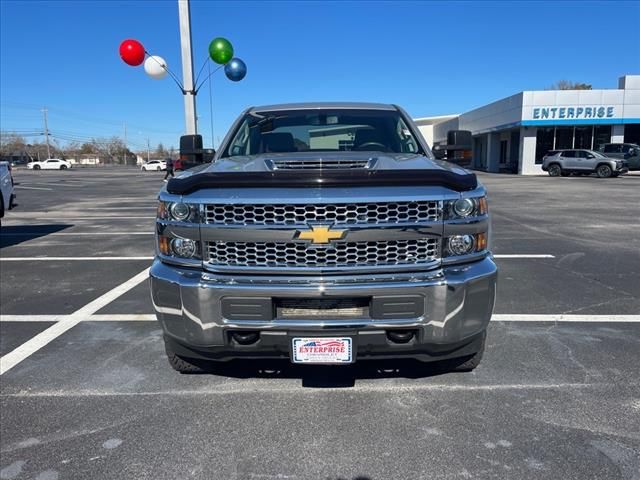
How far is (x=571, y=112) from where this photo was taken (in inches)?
1395

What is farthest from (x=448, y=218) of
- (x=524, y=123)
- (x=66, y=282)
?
(x=524, y=123)

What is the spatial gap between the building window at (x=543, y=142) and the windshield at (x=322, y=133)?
36.2 m

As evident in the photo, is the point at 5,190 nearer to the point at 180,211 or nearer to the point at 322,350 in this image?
the point at 180,211

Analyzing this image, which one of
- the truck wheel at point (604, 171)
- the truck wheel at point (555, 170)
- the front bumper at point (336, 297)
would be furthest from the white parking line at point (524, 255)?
the truck wheel at point (555, 170)

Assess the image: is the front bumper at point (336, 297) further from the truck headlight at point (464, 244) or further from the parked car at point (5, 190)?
the parked car at point (5, 190)

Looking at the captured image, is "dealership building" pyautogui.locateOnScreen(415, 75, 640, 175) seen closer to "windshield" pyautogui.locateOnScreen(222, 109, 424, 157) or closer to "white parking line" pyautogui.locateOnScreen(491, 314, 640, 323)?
"white parking line" pyautogui.locateOnScreen(491, 314, 640, 323)

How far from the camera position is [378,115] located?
15.4 feet

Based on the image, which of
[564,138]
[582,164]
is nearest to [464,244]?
[582,164]

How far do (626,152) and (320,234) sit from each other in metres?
35.7

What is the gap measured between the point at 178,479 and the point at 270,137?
111 inches

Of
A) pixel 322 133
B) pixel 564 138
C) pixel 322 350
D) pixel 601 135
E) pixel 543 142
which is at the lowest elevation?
pixel 322 350

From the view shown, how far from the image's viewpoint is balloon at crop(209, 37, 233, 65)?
52.8ft

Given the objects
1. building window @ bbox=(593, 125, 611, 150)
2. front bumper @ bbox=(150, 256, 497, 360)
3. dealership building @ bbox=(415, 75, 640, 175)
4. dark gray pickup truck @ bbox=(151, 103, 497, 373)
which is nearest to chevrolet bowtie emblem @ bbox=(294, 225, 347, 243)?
dark gray pickup truck @ bbox=(151, 103, 497, 373)

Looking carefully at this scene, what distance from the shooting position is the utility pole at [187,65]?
51.9 feet
